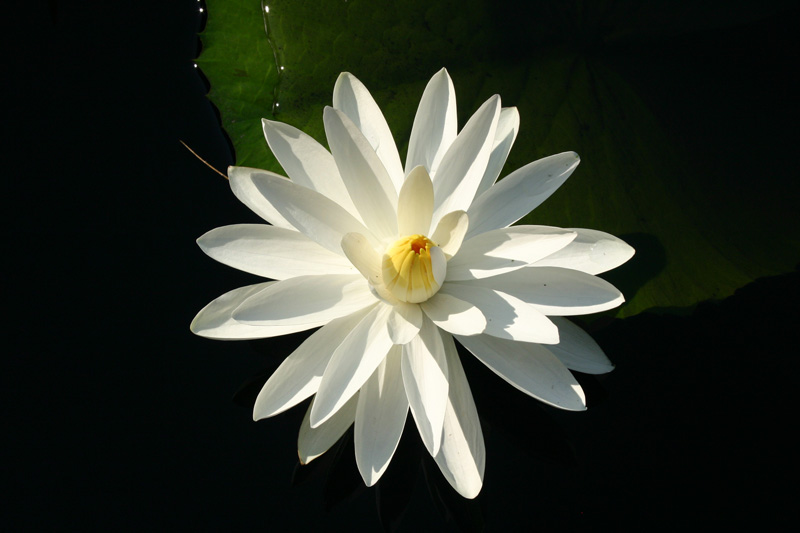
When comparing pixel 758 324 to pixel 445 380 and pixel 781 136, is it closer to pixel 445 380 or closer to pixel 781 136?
pixel 781 136

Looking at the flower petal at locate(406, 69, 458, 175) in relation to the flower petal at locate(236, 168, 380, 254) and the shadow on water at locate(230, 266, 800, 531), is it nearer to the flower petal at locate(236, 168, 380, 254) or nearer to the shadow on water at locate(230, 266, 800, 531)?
the flower petal at locate(236, 168, 380, 254)

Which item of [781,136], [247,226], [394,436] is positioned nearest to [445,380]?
[394,436]

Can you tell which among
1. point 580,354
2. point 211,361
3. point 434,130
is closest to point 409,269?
point 434,130

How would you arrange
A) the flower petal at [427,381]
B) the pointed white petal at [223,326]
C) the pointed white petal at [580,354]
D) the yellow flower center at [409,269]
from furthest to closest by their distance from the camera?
the pointed white petal at [580,354]
the pointed white petal at [223,326]
the yellow flower center at [409,269]
the flower petal at [427,381]

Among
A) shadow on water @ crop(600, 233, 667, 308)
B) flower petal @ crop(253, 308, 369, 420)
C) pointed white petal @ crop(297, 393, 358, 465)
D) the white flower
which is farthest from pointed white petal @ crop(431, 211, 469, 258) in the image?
shadow on water @ crop(600, 233, 667, 308)

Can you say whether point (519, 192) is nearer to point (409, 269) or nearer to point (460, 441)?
point (409, 269)

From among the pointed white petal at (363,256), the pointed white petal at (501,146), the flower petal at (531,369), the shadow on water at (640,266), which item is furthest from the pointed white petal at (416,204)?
the shadow on water at (640,266)

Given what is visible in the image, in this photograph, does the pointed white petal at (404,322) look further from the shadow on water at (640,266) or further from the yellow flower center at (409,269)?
the shadow on water at (640,266)
